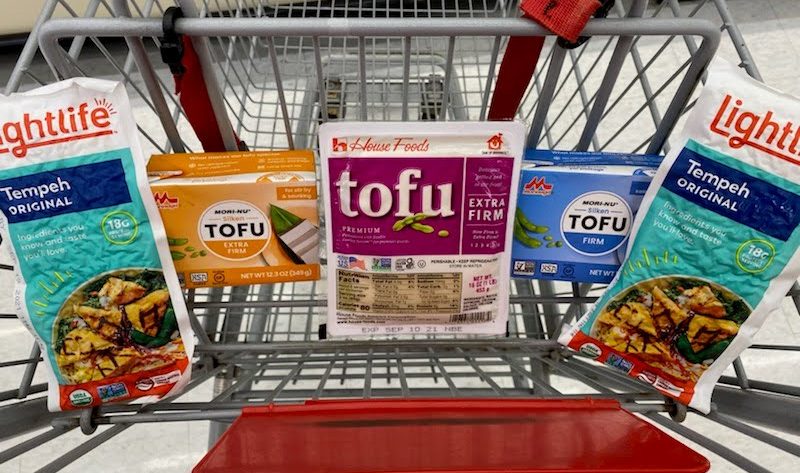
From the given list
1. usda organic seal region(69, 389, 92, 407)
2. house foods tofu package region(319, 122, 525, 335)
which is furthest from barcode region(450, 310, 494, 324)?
usda organic seal region(69, 389, 92, 407)

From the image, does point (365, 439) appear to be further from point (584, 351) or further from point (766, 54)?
point (766, 54)

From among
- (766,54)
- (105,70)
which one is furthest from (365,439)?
(766,54)

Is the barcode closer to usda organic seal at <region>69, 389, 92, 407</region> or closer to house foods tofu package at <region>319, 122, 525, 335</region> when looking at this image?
house foods tofu package at <region>319, 122, 525, 335</region>

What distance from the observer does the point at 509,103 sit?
62 cm

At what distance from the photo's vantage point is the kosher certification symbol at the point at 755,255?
21.1 inches

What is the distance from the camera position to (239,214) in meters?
0.58

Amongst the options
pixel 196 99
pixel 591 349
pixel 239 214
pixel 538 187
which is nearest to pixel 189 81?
pixel 196 99

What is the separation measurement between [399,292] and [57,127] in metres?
0.33

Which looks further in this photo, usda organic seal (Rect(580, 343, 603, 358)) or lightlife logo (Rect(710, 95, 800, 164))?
usda organic seal (Rect(580, 343, 603, 358))

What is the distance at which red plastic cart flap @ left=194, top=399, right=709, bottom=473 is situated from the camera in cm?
45

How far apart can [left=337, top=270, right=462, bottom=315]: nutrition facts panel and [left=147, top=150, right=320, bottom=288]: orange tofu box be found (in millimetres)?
41

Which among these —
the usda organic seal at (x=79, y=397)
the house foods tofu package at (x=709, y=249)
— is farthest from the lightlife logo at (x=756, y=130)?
the usda organic seal at (x=79, y=397)

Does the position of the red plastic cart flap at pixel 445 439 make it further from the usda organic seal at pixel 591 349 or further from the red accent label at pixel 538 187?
the red accent label at pixel 538 187

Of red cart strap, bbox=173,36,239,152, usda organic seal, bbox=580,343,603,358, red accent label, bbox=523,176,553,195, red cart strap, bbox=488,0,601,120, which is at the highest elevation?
red cart strap, bbox=488,0,601,120
